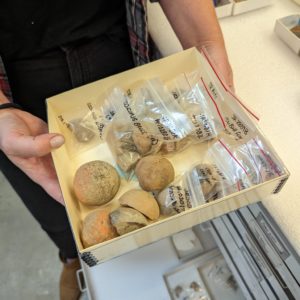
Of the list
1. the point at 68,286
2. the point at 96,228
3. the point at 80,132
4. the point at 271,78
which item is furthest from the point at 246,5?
the point at 68,286

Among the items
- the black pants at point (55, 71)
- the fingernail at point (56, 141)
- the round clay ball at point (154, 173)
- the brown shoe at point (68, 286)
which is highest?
the black pants at point (55, 71)

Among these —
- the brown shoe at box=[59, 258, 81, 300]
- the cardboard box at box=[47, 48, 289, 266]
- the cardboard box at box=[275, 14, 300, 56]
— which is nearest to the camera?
the cardboard box at box=[47, 48, 289, 266]

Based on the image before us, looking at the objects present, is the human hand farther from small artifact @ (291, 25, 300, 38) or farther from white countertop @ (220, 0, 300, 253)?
small artifact @ (291, 25, 300, 38)

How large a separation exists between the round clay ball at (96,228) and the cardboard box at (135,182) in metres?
0.01

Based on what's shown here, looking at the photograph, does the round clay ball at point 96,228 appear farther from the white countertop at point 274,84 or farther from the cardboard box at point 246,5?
the cardboard box at point 246,5

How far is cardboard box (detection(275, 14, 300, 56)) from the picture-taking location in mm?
690

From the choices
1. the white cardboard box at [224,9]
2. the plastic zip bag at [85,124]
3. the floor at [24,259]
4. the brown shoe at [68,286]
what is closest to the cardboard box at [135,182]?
the plastic zip bag at [85,124]

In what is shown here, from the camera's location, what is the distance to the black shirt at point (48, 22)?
586 mm

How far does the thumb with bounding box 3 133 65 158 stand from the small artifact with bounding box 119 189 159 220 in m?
0.13

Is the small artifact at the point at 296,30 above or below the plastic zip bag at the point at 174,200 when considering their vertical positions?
above

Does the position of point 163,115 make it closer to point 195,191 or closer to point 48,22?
point 195,191

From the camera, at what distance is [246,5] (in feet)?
2.58

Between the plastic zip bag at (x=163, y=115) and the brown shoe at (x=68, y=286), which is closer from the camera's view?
the plastic zip bag at (x=163, y=115)

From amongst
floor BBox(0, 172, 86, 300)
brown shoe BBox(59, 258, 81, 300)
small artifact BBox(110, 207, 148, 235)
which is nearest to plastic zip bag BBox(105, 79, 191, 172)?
small artifact BBox(110, 207, 148, 235)
